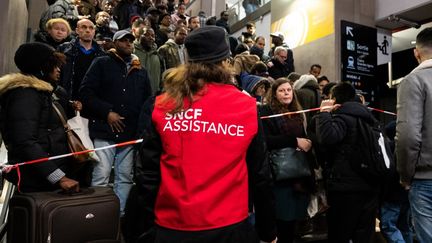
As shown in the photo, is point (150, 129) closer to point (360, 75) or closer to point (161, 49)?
point (161, 49)

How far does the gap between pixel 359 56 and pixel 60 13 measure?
6.93 metres

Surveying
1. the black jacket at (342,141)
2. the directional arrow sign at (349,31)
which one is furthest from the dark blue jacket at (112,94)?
the directional arrow sign at (349,31)

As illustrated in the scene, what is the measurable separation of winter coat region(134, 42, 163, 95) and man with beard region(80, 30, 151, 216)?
1.21 meters

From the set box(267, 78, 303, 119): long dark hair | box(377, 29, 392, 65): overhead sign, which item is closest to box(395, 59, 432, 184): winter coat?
box(267, 78, 303, 119): long dark hair

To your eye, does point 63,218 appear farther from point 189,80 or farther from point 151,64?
point 151,64

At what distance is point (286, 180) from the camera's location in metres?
3.57

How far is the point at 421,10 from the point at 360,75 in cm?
195

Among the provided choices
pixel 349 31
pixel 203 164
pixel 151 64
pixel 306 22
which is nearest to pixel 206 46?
pixel 203 164

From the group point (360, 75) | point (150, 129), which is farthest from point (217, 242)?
point (360, 75)

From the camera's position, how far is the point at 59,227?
92.7 inches

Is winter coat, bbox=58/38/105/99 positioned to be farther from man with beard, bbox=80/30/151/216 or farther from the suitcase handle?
the suitcase handle

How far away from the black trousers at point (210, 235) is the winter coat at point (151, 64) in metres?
3.69

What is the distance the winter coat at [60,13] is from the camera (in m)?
6.18

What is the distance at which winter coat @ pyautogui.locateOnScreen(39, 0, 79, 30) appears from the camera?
618 centimetres
